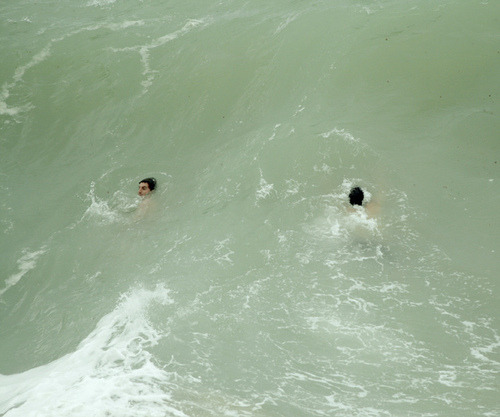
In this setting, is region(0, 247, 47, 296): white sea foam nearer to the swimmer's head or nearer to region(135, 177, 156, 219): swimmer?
region(135, 177, 156, 219): swimmer

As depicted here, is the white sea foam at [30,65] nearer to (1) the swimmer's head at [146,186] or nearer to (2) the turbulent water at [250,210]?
(2) the turbulent water at [250,210]

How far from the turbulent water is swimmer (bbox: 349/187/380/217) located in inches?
5.9

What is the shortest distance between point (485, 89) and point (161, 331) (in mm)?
9709

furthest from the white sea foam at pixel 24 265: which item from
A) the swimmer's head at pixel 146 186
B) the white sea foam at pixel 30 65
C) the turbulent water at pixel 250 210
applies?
the white sea foam at pixel 30 65

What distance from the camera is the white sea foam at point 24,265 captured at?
37.0 ft

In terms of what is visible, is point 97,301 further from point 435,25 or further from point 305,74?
point 435,25

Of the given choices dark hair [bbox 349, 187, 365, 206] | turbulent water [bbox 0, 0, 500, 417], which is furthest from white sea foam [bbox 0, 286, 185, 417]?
dark hair [bbox 349, 187, 365, 206]

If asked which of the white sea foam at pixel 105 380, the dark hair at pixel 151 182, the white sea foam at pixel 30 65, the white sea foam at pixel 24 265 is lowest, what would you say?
the white sea foam at pixel 105 380

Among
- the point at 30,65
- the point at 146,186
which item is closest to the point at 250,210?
the point at 146,186

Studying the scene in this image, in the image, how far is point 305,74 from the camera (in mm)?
14758

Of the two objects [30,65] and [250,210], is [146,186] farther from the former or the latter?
[30,65]

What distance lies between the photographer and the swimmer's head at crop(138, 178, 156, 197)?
12547 mm

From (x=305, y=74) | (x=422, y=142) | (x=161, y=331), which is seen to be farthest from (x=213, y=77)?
(x=161, y=331)

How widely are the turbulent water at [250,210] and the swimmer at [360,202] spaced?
15 centimetres
